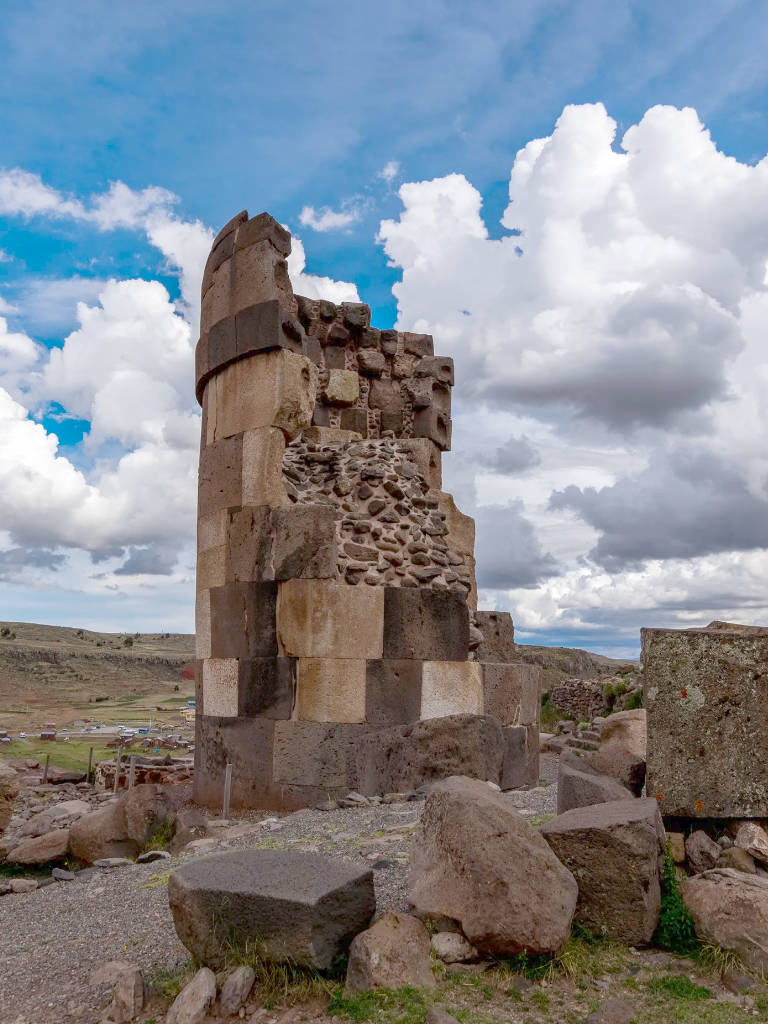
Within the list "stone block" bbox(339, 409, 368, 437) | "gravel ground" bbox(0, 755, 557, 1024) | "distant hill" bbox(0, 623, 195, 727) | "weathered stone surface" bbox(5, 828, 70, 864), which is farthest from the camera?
"distant hill" bbox(0, 623, 195, 727)

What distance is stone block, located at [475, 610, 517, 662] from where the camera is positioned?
9961 mm

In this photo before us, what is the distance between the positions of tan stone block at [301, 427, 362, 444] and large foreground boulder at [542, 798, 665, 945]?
22.1 ft

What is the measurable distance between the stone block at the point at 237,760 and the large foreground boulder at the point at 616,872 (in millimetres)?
4743

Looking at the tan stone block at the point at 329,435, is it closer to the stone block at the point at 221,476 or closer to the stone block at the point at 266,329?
the stone block at the point at 221,476

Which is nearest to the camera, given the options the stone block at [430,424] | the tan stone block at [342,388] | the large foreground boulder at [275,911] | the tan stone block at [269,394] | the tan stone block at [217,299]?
the large foreground boulder at [275,911]

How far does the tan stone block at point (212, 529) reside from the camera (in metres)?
9.04

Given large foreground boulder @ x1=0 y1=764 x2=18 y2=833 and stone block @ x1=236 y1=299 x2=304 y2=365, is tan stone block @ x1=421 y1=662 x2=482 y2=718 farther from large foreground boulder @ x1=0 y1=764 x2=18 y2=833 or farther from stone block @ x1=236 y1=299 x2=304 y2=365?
large foreground boulder @ x1=0 y1=764 x2=18 y2=833

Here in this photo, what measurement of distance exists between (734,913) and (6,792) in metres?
7.06

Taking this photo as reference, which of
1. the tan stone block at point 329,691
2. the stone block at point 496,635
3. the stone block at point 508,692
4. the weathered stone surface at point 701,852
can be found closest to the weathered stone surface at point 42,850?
the tan stone block at point 329,691

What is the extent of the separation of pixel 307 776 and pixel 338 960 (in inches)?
180

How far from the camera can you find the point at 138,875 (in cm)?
586

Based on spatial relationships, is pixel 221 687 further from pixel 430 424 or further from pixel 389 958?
pixel 389 958

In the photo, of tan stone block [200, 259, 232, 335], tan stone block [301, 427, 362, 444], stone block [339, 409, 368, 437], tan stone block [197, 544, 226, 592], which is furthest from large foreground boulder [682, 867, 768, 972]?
stone block [339, 409, 368, 437]

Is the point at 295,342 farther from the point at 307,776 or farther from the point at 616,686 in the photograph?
the point at 616,686
